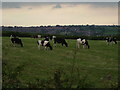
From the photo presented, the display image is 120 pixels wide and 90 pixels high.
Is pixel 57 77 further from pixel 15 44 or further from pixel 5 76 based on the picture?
pixel 15 44

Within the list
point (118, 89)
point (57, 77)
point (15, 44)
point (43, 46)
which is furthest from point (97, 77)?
point (15, 44)

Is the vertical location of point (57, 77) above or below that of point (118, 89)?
above

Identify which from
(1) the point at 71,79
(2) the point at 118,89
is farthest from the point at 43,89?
(2) the point at 118,89

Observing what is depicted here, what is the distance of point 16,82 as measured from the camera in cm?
602

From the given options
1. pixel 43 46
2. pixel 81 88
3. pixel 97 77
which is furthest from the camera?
pixel 43 46

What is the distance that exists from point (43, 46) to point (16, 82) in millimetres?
25410

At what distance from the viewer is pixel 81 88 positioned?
5.46 meters

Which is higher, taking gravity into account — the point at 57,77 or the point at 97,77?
the point at 57,77

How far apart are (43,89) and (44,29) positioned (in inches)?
3612

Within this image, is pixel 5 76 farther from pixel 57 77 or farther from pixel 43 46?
pixel 43 46

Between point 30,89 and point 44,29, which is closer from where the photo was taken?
point 30,89

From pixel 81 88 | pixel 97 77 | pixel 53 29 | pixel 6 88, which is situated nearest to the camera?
pixel 81 88

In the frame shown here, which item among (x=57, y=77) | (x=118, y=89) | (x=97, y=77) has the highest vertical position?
(x=57, y=77)

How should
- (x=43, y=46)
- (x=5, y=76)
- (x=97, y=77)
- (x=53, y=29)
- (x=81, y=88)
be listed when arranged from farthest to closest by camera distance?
(x=53, y=29) < (x=43, y=46) < (x=97, y=77) < (x=5, y=76) < (x=81, y=88)
